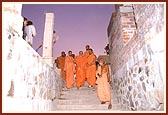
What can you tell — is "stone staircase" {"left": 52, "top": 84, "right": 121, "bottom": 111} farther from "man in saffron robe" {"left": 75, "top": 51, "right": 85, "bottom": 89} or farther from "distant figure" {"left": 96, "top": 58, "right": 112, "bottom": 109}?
"man in saffron robe" {"left": 75, "top": 51, "right": 85, "bottom": 89}

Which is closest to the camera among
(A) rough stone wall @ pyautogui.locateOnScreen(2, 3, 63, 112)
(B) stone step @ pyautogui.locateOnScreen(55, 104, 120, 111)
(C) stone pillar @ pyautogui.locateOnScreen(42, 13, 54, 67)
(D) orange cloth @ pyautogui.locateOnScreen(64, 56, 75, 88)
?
(A) rough stone wall @ pyautogui.locateOnScreen(2, 3, 63, 112)

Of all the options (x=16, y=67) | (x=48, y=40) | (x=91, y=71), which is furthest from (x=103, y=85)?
(x=16, y=67)

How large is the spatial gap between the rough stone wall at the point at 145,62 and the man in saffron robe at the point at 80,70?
85.0 inches

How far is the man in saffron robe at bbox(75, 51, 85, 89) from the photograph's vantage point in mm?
9071

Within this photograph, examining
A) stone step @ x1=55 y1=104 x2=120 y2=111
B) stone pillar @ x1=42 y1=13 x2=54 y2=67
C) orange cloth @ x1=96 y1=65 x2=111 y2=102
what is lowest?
stone step @ x1=55 y1=104 x2=120 y2=111

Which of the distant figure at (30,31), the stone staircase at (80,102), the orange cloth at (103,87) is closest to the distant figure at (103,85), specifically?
the orange cloth at (103,87)

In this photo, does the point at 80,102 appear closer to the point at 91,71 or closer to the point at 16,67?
the point at 91,71

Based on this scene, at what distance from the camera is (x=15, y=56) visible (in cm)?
351

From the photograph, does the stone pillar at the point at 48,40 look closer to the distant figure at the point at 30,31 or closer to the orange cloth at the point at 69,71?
the distant figure at the point at 30,31

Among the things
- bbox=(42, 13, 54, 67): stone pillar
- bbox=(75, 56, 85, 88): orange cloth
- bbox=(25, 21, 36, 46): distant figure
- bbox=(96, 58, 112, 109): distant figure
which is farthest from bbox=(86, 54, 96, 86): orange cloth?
bbox=(25, 21, 36, 46): distant figure

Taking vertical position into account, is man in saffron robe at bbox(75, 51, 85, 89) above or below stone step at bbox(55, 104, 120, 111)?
above

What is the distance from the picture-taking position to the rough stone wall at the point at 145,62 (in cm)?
399

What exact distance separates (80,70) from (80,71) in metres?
0.04

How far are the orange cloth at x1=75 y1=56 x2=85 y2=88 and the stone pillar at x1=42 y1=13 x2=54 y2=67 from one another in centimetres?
184
